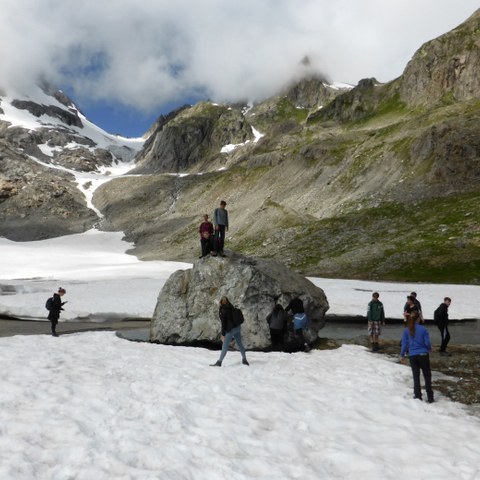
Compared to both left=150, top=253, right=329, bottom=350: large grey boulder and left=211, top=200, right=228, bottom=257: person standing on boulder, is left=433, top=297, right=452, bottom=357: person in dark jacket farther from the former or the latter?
left=211, top=200, right=228, bottom=257: person standing on boulder

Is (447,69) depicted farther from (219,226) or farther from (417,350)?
(417,350)

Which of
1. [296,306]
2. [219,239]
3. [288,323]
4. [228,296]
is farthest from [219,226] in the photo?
[288,323]

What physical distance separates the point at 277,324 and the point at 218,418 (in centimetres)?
1037

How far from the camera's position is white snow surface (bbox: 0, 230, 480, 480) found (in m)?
9.08

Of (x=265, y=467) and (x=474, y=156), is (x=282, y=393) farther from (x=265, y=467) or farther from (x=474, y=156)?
(x=474, y=156)

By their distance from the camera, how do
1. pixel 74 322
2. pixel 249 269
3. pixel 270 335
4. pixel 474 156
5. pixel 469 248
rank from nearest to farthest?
pixel 270 335 < pixel 249 269 < pixel 74 322 < pixel 469 248 < pixel 474 156

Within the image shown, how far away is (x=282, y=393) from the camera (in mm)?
14352

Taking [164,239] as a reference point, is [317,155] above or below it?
above

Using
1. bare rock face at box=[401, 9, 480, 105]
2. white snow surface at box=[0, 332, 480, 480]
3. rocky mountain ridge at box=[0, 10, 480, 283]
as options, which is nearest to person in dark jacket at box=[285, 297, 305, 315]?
white snow surface at box=[0, 332, 480, 480]

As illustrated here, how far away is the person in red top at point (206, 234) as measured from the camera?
2459 cm

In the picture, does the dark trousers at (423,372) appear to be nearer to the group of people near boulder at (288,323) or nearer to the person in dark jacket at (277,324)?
the group of people near boulder at (288,323)

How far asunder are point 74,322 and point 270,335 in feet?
66.2

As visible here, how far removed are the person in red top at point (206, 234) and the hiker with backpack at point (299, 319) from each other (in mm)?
5971

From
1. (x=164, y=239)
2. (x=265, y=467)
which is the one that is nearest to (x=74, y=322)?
(x=265, y=467)
